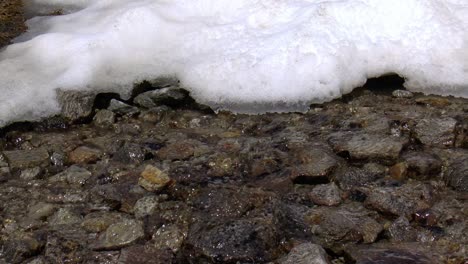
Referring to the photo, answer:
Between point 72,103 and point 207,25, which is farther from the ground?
point 207,25

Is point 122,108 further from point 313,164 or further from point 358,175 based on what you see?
point 358,175

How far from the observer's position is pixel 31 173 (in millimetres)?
3352

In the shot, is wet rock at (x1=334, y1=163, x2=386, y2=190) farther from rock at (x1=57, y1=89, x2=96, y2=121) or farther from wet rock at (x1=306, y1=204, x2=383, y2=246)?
rock at (x1=57, y1=89, x2=96, y2=121)

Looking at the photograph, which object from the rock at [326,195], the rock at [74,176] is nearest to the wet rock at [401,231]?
the rock at [326,195]

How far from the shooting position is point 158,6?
5016 mm

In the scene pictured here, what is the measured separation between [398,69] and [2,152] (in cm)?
292

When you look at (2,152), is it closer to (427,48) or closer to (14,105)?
(14,105)

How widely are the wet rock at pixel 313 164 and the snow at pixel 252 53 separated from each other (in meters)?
0.62

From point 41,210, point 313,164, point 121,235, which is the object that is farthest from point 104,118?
point 313,164

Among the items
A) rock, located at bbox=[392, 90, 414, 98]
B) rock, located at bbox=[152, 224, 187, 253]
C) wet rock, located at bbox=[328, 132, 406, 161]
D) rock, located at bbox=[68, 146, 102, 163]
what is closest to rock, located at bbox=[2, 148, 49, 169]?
rock, located at bbox=[68, 146, 102, 163]

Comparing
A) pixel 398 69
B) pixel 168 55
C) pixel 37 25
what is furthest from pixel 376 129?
pixel 37 25

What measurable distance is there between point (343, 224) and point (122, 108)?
1.99m

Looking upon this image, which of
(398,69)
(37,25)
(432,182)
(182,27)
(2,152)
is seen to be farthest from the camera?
(37,25)

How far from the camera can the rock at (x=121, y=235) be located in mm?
2676
